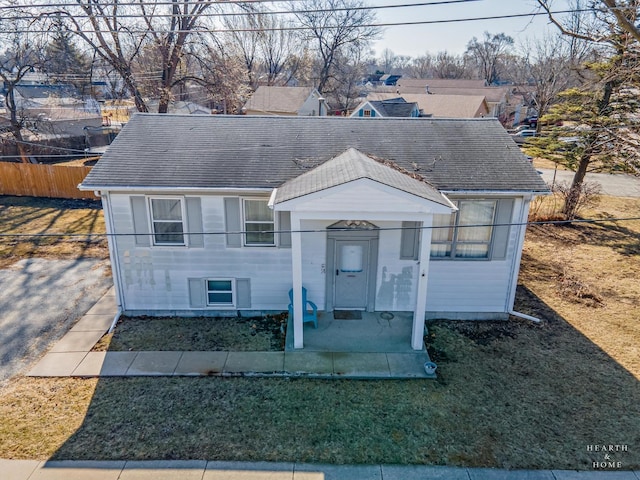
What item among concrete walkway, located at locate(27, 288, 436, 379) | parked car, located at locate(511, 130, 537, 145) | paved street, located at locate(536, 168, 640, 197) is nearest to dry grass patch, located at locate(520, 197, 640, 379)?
concrete walkway, located at locate(27, 288, 436, 379)

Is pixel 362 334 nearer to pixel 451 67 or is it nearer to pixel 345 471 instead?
pixel 345 471

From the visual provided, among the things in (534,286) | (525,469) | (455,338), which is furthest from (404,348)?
(534,286)

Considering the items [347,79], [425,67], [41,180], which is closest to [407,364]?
[41,180]

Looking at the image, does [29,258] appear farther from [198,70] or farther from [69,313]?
[198,70]

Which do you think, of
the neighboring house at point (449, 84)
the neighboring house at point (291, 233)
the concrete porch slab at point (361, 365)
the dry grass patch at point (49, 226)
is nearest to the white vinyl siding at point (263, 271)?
the neighboring house at point (291, 233)

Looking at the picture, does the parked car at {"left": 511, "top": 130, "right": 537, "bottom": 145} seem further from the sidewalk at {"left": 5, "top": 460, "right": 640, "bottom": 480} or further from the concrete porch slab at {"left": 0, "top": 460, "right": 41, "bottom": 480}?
the concrete porch slab at {"left": 0, "top": 460, "right": 41, "bottom": 480}

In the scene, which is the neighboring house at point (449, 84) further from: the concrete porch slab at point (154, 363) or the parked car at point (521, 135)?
the concrete porch slab at point (154, 363)

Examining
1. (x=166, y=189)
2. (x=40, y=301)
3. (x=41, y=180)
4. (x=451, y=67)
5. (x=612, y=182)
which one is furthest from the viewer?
(x=451, y=67)
